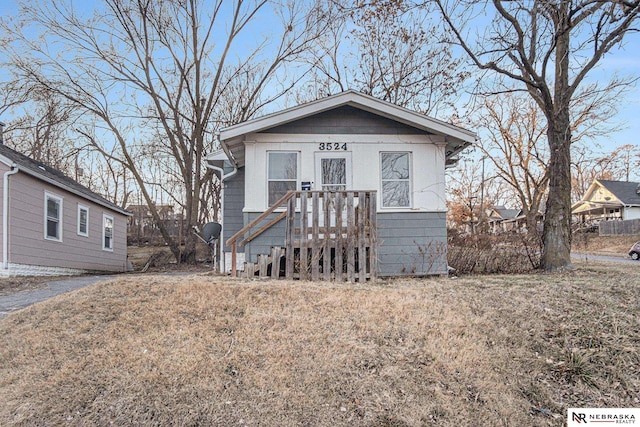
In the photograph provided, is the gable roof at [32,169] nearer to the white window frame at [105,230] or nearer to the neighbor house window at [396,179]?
the white window frame at [105,230]

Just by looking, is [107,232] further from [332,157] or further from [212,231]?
[332,157]

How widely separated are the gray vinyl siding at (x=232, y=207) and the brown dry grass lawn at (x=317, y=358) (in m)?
5.19

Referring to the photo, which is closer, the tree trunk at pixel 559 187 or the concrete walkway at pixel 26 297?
the concrete walkway at pixel 26 297

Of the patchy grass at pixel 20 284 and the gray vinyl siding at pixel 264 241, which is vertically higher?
the gray vinyl siding at pixel 264 241

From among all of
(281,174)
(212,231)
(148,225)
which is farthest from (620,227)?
(148,225)

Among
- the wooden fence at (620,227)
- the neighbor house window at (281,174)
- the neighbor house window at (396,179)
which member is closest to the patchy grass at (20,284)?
the neighbor house window at (281,174)

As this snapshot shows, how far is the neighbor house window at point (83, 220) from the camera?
1481cm

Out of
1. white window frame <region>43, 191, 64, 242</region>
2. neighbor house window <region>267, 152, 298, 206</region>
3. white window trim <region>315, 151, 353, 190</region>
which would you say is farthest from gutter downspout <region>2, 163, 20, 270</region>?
white window trim <region>315, 151, 353, 190</region>

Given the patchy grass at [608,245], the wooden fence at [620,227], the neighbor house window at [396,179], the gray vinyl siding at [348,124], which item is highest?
the gray vinyl siding at [348,124]

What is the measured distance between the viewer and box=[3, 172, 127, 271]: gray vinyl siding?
36.8 ft

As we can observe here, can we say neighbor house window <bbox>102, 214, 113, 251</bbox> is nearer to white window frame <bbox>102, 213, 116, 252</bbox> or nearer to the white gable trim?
white window frame <bbox>102, 213, 116, 252</bbox>

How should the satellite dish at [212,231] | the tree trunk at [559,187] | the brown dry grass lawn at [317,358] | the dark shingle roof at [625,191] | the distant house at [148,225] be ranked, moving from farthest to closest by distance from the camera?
the dark shingle roof at [625,191] < the distant house at [148,225] < the satellite dish at [212,231] < the tree trunk at [559,187] < the brown dry grass lawn at [317,358]

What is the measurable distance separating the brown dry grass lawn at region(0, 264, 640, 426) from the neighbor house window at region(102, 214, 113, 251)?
12.1 m

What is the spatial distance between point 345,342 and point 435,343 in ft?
3.11
